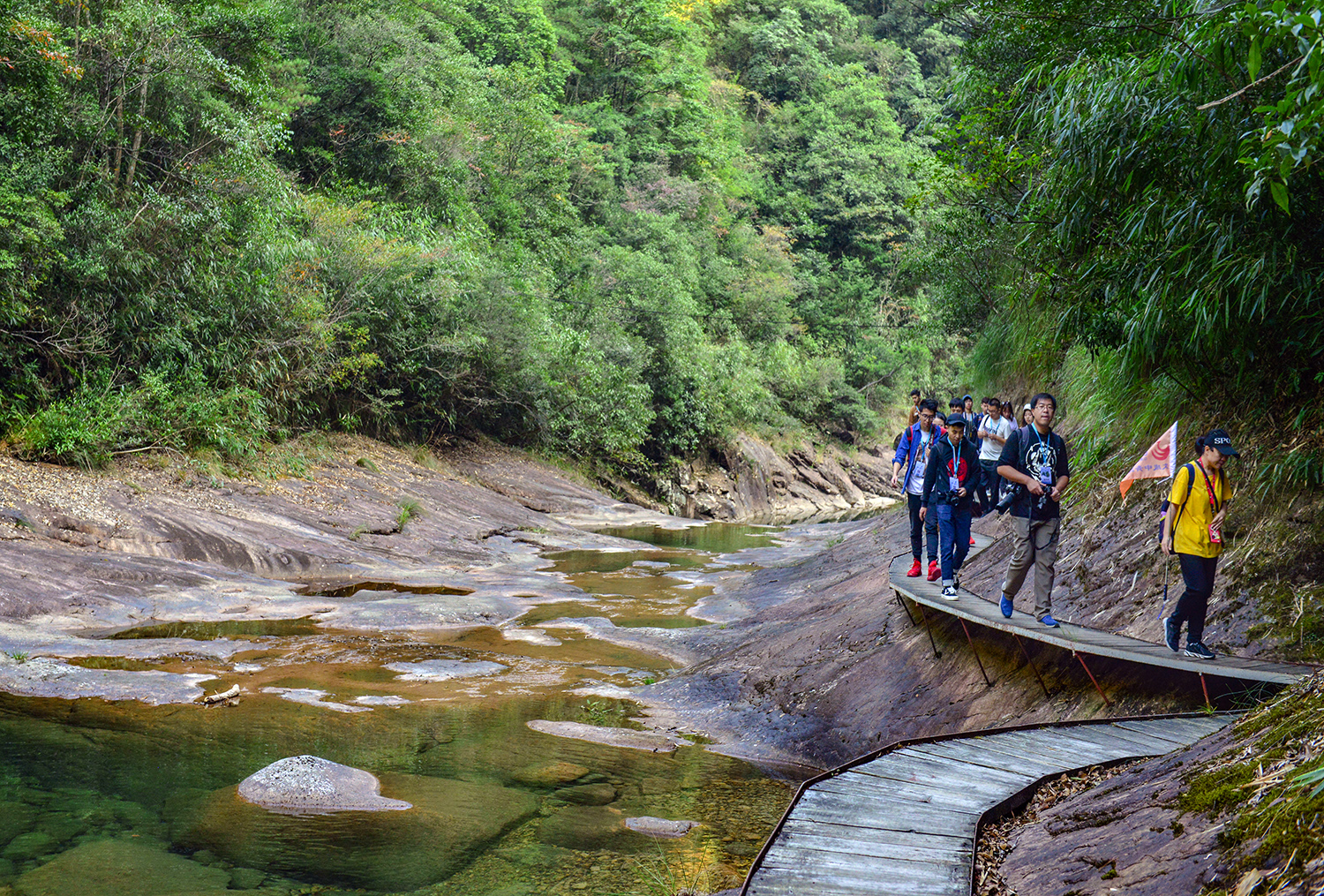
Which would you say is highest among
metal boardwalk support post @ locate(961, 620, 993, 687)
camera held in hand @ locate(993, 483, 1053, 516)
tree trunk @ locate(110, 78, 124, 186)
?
tree trunk @ locate(110, 78, 124, 186)

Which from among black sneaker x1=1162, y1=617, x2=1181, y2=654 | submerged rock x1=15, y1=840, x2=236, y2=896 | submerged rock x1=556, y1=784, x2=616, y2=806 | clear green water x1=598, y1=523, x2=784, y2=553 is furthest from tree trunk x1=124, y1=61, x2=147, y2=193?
black sneaker x1=1162, y1=617, x2=1181, y2=654

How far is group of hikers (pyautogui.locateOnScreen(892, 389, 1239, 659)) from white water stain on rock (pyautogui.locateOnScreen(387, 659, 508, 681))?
4701 millimetres

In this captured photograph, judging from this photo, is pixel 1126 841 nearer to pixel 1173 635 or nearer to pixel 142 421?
pixel 1173 635

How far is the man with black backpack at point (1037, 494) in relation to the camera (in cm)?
729

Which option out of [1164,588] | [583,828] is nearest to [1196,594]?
[1164,588]

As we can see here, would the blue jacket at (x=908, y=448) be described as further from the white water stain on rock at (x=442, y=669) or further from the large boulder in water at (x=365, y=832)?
the large boulder in water at (x=365, y=832)

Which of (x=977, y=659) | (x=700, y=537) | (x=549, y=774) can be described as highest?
(x=977, y=659)

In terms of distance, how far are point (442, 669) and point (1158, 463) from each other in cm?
730

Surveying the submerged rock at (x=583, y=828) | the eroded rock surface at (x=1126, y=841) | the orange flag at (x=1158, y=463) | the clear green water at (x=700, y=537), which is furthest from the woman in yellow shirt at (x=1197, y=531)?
the clear green water at (x=700, y=537)

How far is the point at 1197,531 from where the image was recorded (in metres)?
6.18

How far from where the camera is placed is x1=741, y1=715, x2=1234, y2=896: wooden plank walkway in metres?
3.92

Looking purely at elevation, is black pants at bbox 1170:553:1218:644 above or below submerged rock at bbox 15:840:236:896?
above

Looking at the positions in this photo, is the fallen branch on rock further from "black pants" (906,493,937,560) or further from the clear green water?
the clear green water

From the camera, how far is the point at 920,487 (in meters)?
10.1
